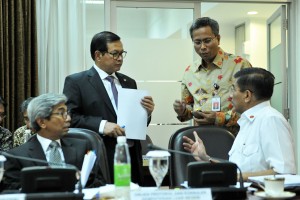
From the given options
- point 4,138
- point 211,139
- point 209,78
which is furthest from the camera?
point 4,138

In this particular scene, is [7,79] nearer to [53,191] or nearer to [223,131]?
[223,131]

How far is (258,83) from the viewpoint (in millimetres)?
2678

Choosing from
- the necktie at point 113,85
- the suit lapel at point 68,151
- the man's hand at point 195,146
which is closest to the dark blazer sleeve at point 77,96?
the necktie at point 113,85

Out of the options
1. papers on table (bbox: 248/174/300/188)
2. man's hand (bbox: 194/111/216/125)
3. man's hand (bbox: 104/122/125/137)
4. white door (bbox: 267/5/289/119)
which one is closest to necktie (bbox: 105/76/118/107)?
man's hand (bbox: 104/122/125/137)

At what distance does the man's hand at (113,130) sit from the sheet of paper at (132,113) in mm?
80

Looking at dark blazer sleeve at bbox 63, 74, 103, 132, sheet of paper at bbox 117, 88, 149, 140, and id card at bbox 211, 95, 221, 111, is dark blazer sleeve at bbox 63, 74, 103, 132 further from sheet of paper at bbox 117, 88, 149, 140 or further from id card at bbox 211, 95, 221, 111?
id card at bbox 211, 95, 221, 111

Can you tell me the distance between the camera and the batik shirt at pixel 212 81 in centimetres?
333

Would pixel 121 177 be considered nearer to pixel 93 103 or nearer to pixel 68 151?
pixel 68 151

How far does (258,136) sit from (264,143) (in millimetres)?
68

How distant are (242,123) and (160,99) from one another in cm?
280

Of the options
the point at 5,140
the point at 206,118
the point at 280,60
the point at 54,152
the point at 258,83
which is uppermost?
the point at 280,60

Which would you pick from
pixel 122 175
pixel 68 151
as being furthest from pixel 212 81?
pixel 122 175

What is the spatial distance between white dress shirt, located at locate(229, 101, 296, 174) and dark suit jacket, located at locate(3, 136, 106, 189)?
740 mm

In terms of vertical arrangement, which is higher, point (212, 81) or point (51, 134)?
point (212, 81)
